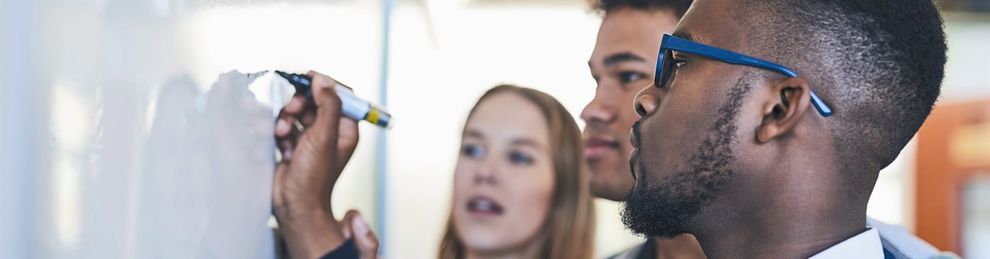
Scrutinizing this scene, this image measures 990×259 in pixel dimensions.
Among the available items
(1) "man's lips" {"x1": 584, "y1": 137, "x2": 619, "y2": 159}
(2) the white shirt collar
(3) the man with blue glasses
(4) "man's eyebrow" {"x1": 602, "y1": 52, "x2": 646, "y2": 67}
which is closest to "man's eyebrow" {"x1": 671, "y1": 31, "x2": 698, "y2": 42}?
(3) the man with blue glasses

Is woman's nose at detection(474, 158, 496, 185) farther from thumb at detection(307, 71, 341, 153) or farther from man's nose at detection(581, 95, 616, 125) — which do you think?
thumb at detection(307, 71, 341, 153)

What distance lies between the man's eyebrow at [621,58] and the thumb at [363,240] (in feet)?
2.17

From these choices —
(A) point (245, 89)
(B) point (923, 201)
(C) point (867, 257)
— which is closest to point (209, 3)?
(A) point (245, 89)

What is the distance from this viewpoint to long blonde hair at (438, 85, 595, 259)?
2.43m

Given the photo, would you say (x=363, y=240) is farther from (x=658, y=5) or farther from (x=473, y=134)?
(x=473, y=134)

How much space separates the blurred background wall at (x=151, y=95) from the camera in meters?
0.76

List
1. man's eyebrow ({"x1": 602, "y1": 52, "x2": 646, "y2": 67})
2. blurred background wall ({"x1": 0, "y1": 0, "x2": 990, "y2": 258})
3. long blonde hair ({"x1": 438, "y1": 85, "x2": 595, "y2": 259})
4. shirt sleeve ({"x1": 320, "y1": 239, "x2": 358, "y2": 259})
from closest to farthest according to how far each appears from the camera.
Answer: blurred background wall ({"x1": 0, "y1": 0, "x2": 990, "y2": 258}), shirt sleeve ({"x1": 320, "y1": 239, "x2": 358, "y2": 259}), man's eyebrow ({"x1": 602, "y1": 52, "x2": 646, "y2": 67}), long blonde hair ({"x1": 438, "y1": 85, "x2": 595, "y2": 259})

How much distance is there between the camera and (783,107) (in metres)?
1.17

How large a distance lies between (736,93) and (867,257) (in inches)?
8.8

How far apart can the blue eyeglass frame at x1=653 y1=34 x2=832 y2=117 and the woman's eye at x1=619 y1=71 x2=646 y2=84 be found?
667 millimetres

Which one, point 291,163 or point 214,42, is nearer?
point 214,42

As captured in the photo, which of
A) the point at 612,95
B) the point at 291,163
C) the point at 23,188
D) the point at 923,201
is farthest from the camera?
the point at 923,201

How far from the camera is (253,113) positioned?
4.08 ft

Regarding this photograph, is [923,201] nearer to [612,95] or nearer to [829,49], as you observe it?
[612,95]
